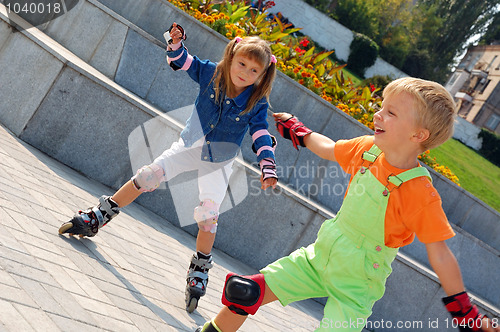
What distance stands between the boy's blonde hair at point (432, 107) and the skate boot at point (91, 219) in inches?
82.6

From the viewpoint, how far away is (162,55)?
682cm

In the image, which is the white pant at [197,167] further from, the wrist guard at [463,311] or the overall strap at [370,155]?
the wrist guard at [463,311]

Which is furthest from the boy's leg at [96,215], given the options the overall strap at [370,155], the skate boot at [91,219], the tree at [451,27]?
the tree at [451,27]

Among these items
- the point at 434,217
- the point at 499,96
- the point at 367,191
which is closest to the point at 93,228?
the point at 367,191

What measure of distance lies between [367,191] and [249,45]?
1456 millimetres

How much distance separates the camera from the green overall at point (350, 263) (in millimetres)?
2836

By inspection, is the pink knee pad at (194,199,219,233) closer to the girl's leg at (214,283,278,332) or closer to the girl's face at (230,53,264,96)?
the girl's face at (230,53,264,96)

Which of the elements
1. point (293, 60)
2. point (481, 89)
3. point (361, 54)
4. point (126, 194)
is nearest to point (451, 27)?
point (481, 89)

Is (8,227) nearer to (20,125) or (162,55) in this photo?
(20,125)

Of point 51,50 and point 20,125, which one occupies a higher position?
point 51,50

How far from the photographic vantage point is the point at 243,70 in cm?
398

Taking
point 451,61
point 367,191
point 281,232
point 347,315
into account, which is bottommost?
point 281,232

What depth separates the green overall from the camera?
2.84m

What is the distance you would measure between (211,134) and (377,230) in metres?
1.63
